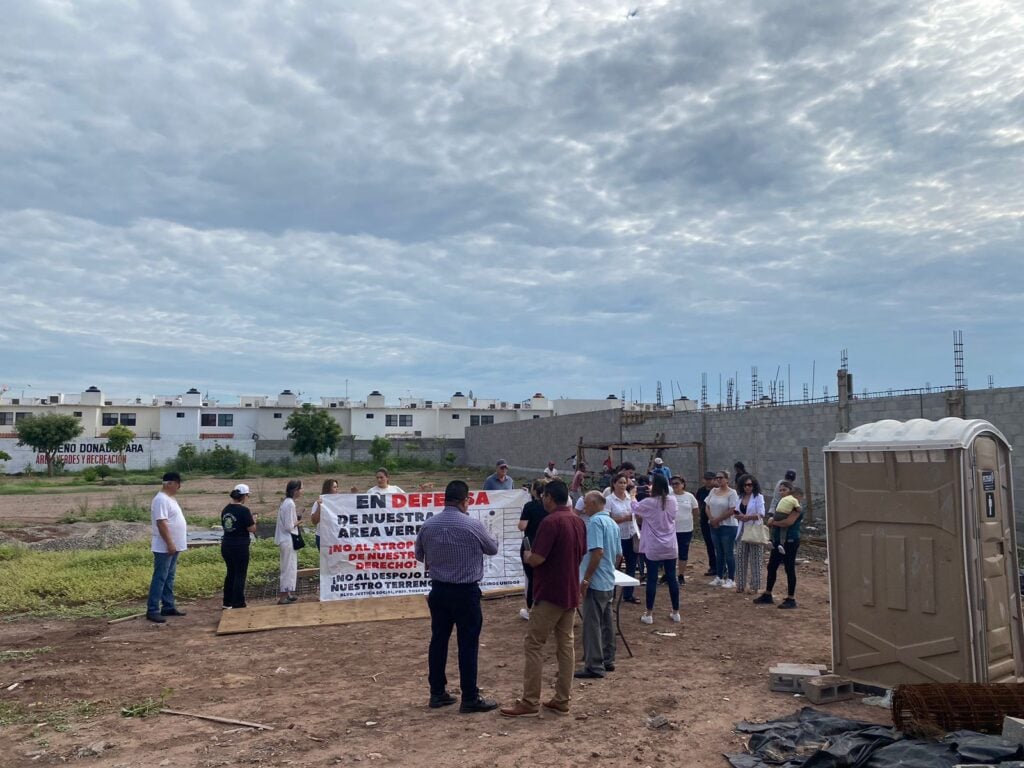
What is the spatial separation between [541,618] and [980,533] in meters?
3.40

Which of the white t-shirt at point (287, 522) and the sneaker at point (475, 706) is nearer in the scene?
the sneaker at point (475, 706)

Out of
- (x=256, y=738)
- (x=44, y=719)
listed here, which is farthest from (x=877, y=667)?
(x=44, y=719)

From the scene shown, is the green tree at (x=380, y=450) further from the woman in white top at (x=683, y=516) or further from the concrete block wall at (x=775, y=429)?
the woman in white top at (x=683, y=516)

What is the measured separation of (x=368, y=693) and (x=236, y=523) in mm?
3883

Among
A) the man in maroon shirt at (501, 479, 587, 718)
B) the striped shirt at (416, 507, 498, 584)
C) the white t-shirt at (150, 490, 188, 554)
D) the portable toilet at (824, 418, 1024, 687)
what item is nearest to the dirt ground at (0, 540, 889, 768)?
the man in maroon shirt at (501, 479, 587, 718)

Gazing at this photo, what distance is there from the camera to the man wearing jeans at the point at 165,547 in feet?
30.8

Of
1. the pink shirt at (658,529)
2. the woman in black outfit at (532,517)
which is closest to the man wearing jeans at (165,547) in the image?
the woman in black outfit at (532,517)

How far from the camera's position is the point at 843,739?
491 cm

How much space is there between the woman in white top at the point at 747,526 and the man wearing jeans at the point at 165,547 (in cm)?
730

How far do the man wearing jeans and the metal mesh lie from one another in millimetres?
7845

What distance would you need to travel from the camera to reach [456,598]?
610 centimetres

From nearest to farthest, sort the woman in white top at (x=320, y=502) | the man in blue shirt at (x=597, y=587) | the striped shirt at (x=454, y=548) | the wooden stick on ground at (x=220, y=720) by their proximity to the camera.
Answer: the wooden stick on ground at (x=220, y=720)
the striped shirt at (x=454, y=548)
the man in blue shirt at (x=597, y=587)
the woman in white top at (x=320, y=502)

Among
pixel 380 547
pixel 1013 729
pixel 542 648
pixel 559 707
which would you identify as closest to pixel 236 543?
pixel 380 547

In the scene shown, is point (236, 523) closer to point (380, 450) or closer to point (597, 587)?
point (597, 587)
